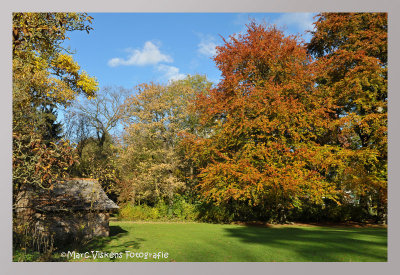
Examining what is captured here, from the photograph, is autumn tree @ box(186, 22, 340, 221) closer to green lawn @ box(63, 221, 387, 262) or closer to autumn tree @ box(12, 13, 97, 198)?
green lawn @ box(63, 221, 387, 262)

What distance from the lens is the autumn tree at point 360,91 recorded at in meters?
12.5

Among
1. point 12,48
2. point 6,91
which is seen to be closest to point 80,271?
point 6,91

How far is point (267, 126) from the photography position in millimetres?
13562

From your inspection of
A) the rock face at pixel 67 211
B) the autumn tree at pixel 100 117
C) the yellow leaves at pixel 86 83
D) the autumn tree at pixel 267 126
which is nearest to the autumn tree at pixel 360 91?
the autumn tree at pixel 267 126

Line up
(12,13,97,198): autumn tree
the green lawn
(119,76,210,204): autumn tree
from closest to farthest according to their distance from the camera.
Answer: (12,13,97,198): autumn tree, the green lawn, (119,76,210,204): autumn tree

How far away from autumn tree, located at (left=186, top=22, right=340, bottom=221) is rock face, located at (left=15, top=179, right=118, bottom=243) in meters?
6.03

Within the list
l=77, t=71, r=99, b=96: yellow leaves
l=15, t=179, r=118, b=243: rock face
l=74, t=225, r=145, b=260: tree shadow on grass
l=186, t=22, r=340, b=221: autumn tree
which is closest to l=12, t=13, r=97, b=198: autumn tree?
l=15, t=179, r=118, b=243: rock face

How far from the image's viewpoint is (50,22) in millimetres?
6395

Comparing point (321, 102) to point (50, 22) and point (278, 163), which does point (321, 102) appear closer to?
point (278, 163)

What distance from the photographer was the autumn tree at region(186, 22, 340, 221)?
12.9 m

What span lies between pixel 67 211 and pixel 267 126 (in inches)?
395

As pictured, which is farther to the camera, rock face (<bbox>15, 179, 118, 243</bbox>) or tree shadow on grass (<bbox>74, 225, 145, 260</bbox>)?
tree shadow on grass (<bbox>74, 225, 145, 260</bbox>)

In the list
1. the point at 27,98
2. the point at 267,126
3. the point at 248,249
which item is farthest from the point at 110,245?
the point at 267,126

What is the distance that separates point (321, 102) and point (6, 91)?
14073mm
